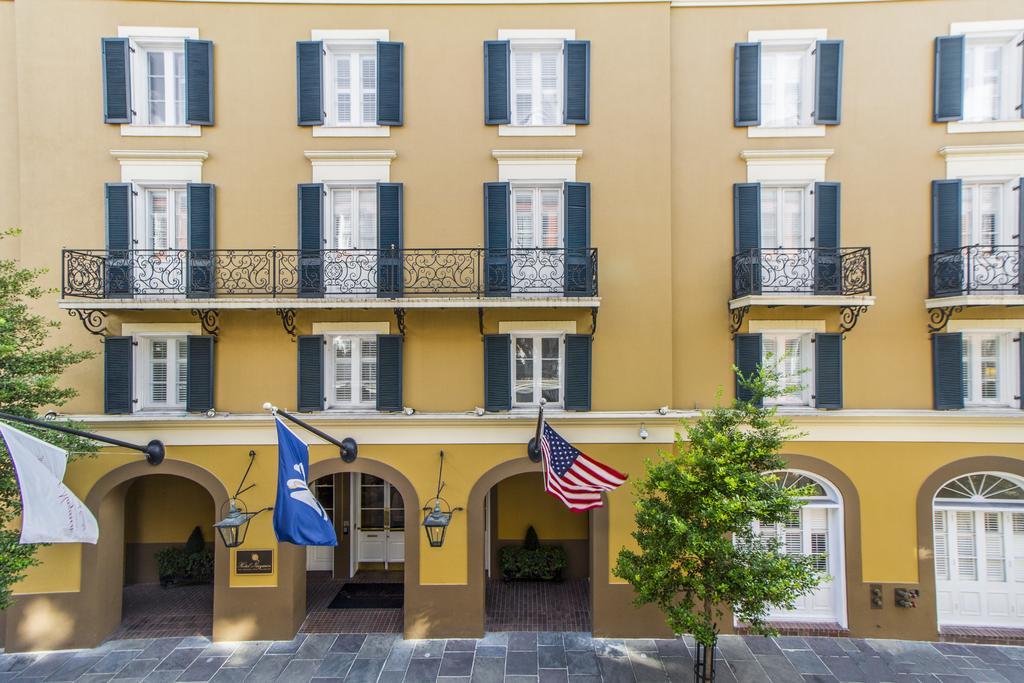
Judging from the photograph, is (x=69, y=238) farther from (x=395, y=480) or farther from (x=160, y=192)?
(x=395, y=480)

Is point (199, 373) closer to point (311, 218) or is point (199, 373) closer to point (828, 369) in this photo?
point (311, 218)

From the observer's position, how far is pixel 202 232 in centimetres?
1033

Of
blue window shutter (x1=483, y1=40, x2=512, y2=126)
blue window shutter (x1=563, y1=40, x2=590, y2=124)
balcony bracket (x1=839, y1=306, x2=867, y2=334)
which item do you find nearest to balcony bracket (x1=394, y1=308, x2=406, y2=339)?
blue window shutter (x1=483, y1=40, x2=512, y2=126)

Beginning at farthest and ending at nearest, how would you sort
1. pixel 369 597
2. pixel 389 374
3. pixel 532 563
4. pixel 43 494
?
pixel 532 563 → pixel 369 597 → pixel 389 374 → pixel 43 494

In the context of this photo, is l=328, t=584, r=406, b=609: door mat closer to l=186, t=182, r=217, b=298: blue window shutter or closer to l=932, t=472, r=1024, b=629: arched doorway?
l=186, t=182, r=217, b=298: blue window shutter

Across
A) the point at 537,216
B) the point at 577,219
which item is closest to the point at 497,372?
the point at 537,216

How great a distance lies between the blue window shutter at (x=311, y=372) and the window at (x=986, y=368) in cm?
1452

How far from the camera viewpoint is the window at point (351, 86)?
10727mm

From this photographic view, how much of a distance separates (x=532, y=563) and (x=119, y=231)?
12682 mm

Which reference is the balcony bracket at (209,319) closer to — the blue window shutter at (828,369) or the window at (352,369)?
the window at (352,369)

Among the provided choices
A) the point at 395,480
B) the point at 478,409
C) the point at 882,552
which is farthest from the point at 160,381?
the point at 882,552

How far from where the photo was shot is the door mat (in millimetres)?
11727

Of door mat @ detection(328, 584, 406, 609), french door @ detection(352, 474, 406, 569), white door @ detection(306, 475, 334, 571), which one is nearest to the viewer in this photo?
door mat @ detection(328, 584, 406, 609)

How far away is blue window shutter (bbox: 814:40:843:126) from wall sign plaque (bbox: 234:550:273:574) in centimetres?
1584
